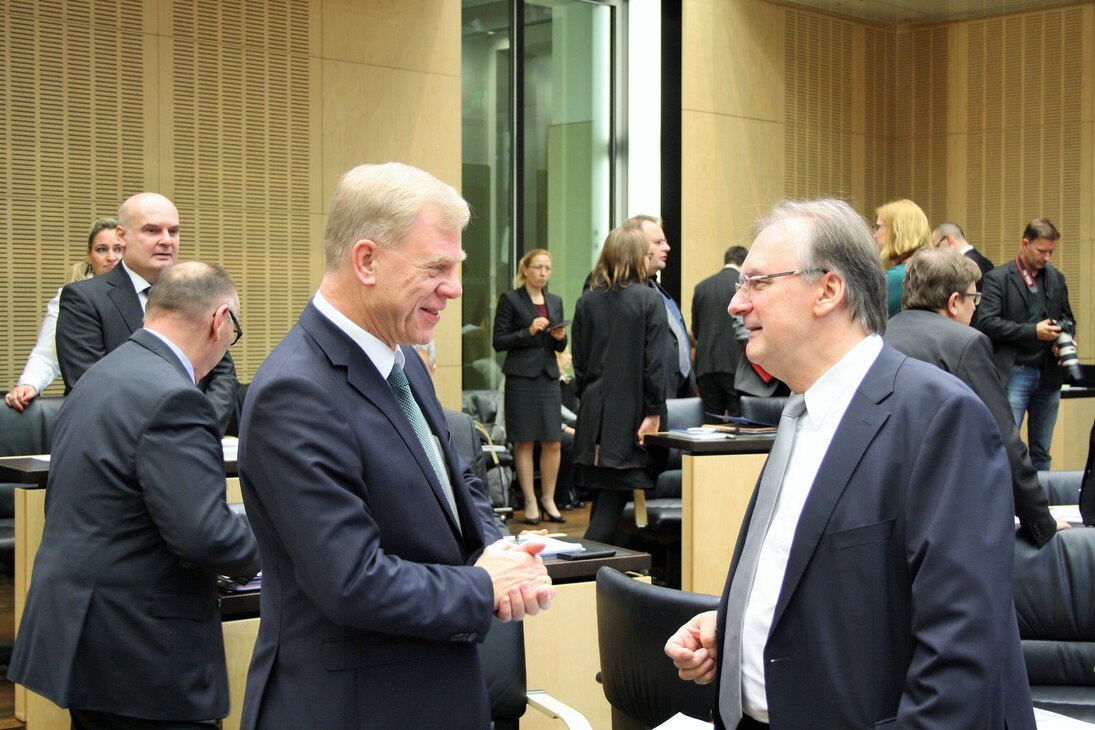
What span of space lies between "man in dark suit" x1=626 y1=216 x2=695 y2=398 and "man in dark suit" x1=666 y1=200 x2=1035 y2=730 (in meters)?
4.12

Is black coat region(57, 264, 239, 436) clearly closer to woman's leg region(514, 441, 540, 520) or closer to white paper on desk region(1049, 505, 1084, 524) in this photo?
white paper on desk region(1049, 505, 1084, 524)

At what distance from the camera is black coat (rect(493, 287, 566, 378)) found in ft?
26.1

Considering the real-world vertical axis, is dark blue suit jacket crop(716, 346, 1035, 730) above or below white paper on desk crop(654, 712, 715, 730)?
above

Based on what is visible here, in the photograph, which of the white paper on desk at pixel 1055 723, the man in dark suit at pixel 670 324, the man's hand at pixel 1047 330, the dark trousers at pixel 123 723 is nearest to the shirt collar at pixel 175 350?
the dark trousers at pixel 123 723

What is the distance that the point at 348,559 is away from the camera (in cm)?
170

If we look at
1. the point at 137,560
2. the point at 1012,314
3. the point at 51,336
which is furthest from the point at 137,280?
the point at 1012,314

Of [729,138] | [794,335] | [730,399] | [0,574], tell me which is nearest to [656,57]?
[729,138]

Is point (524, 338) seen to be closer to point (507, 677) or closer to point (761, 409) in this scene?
point (761, 409)

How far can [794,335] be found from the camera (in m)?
1.88

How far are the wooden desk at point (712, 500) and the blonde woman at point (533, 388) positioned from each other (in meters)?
2.50

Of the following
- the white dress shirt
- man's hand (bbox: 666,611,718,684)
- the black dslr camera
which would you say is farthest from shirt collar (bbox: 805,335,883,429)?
the black dslr camera

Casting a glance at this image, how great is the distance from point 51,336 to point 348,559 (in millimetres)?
4993

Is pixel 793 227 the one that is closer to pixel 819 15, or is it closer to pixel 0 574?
pixel 0 574

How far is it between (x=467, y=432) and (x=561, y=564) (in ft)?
3.78
